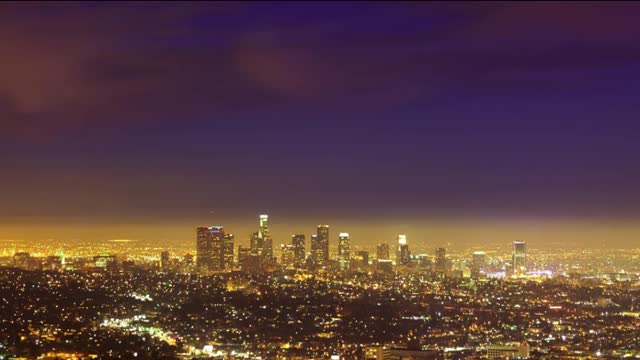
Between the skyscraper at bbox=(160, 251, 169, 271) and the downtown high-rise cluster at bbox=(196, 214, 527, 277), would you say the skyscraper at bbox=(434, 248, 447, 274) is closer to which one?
the downtown high-rise cluster at bbox=(196, 214, 527, 277)

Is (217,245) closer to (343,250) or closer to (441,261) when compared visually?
(343,250)

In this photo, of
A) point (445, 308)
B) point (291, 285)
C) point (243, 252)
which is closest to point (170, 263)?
point (243, 252)

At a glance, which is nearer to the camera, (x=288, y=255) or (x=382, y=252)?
(x=288, y=255)

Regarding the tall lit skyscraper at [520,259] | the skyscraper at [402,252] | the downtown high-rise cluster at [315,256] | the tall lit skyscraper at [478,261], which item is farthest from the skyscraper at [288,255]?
the tall lit skyscraper at [520,259]

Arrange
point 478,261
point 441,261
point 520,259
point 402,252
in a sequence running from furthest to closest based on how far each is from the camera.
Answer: point 478,261 → point 402,252 → point 441,261 → point 520,259

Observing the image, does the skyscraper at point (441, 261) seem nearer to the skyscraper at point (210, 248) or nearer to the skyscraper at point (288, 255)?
the skyscraper at point (288, 255)

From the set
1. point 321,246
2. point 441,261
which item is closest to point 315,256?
point 321,246
